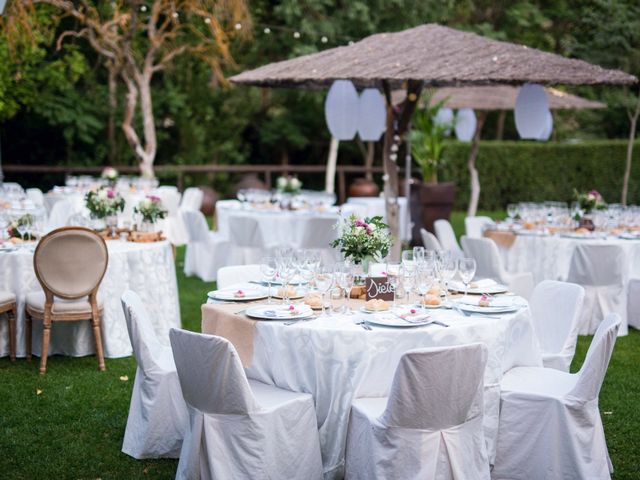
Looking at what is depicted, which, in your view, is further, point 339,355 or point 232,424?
point 339,355

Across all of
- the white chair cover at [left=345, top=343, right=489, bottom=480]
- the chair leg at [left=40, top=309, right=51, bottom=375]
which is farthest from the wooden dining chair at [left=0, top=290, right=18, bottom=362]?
the white chair cover at [left=345, top=343, right=489, bottom=480]

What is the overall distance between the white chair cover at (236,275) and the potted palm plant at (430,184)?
7735 mm

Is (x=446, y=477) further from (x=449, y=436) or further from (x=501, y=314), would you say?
(x=501, y=314)

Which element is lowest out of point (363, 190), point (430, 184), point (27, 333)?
point (27, 333)

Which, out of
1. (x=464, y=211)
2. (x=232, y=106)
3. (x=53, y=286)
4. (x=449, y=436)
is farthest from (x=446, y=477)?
(x=232, y=106)

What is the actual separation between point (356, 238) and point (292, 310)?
0.71 m

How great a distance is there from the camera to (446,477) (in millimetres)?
3996

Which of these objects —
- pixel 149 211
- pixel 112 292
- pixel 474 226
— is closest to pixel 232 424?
pixel 112 292

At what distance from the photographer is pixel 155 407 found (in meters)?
4.79

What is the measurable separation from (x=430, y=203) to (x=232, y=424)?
31.6 feet

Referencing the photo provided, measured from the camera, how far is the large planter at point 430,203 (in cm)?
1340

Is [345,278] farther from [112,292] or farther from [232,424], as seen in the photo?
[112,292]

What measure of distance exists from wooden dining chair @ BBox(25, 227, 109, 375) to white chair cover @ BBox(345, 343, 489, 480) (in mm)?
2909

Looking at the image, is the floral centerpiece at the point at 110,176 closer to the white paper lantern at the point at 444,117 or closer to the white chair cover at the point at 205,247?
the white chair cover at the point at 205,247
